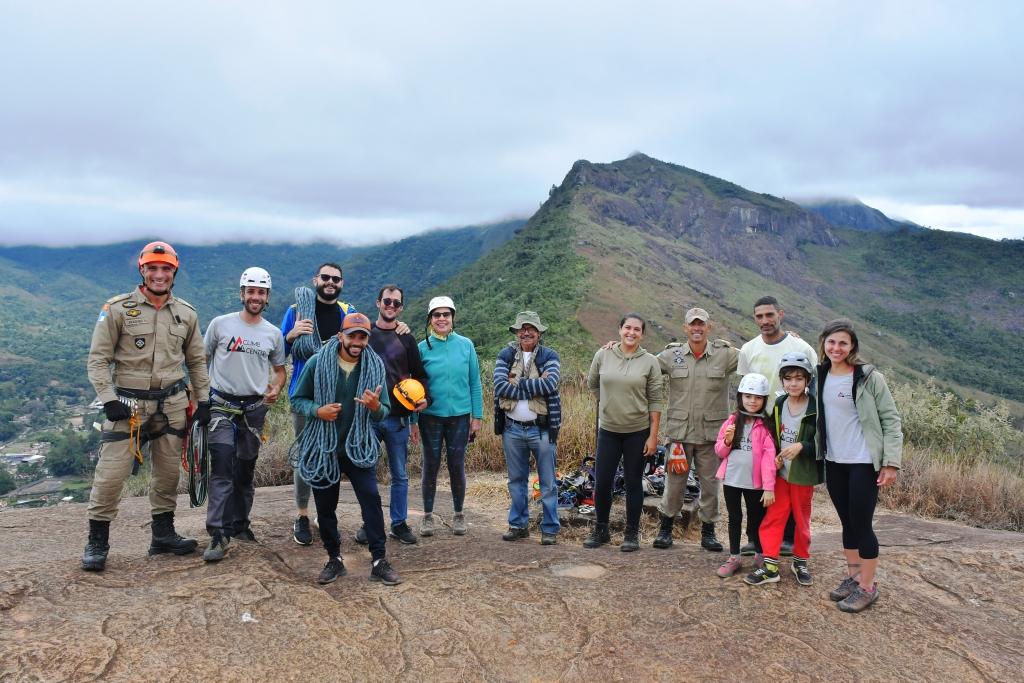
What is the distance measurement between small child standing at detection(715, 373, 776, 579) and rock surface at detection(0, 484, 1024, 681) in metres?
0.53

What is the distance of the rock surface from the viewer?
317cm

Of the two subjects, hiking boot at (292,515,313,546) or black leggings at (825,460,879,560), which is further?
hiking boot at (292,515,313,546)

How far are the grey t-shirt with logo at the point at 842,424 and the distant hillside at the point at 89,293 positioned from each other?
8661cm

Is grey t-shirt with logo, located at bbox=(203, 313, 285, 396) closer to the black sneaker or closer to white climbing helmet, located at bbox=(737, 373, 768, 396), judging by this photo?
the black sneaker

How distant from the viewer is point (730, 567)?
4297mm

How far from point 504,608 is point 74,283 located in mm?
214638

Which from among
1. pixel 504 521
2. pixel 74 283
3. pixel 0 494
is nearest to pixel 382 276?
pixel 74 283

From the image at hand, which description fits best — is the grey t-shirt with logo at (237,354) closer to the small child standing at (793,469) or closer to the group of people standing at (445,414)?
the group of people standing at (445,414)

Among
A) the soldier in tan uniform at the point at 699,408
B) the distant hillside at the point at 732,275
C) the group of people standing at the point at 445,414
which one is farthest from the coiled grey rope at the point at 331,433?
the distant hillside at the point at 732,275

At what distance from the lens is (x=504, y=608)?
12.7 ft

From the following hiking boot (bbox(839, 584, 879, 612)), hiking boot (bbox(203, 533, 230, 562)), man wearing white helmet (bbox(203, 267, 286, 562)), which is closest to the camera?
hiking boot (bbox(839, 584, 879, 612))

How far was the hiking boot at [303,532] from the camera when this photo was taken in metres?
4.83

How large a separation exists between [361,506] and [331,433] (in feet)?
1.77

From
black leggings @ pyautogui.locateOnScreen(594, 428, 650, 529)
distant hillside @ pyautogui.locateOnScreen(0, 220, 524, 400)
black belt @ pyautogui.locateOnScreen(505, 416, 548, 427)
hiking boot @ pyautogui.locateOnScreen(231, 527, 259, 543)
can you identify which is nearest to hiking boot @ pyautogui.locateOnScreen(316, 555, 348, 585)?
hiking boot @ pyautogui.locateOnScreen(231, 527, 259, 543)
